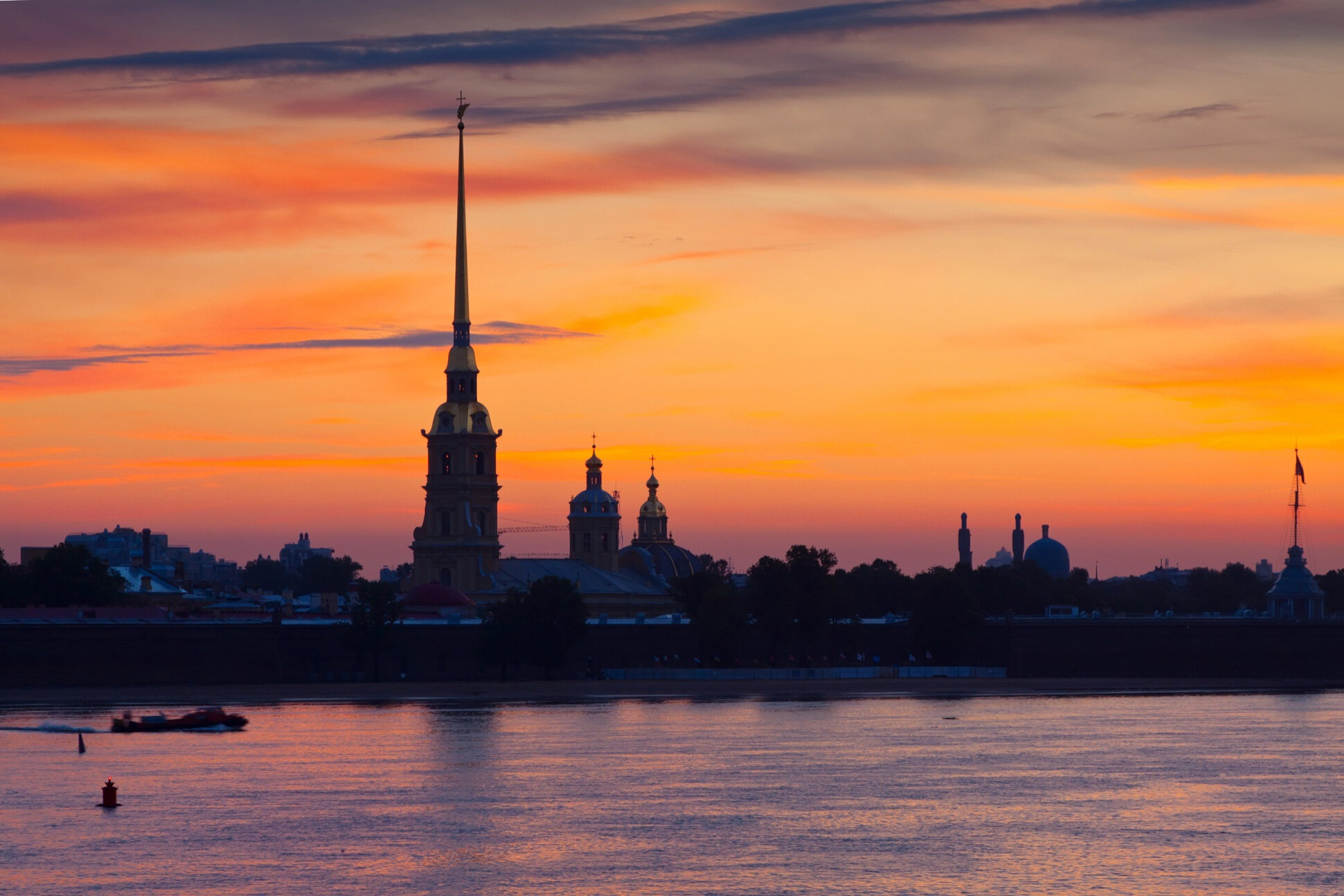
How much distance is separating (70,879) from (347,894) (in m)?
6.87

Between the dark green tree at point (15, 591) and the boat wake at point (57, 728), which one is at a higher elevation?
the dark green tree at point (15, 591)

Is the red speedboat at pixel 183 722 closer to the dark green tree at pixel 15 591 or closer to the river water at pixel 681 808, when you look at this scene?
the river water at pixel 681 808

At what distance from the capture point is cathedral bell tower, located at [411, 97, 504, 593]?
174 metres

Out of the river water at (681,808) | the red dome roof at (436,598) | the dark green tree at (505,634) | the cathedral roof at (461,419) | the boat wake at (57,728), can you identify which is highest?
the cathedral roof at (461,419)

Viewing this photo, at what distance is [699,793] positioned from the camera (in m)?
67.9

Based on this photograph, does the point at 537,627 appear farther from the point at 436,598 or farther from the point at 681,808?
the point at 681,808

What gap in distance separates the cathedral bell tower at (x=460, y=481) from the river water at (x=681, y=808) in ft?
233

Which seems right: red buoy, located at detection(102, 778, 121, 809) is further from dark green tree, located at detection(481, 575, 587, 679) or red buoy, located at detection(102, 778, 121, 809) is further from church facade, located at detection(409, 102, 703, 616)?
church facade, located at detection(409, 102, 703, 616)

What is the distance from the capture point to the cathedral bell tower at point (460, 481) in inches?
6865

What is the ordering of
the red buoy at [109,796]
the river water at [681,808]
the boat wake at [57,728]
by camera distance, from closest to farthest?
the river water at [681,808]
the red buoy at [109,796]
the boat wake at [57,728]

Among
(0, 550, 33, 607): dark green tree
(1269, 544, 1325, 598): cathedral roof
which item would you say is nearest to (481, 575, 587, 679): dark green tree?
(0, 550, 33, 607): dark green tree

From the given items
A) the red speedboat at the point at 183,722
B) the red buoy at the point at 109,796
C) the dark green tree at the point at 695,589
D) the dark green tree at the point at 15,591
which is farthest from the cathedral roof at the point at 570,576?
the red buoy at the point at 109,796

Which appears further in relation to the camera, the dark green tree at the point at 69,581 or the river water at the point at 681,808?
the dark green tree at the point at 69,581

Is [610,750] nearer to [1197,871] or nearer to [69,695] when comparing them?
[1197,871]
